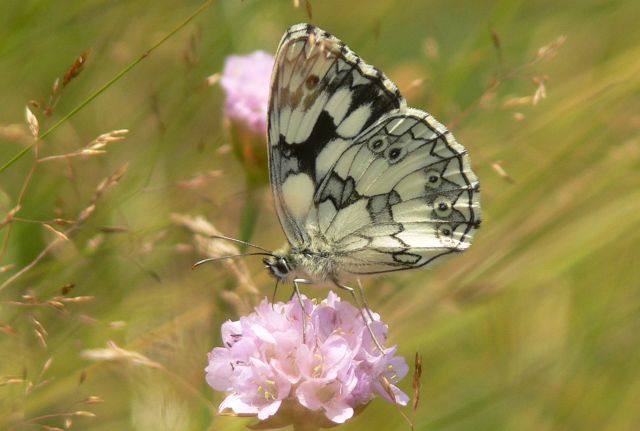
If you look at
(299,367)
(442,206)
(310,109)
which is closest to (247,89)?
(310,109)

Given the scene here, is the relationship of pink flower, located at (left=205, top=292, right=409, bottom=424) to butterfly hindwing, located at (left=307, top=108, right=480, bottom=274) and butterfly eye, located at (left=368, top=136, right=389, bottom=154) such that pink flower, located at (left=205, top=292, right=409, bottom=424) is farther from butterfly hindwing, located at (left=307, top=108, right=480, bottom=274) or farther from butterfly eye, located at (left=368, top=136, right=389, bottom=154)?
butterfly eye, located at (left=368, top=136, right=389, bottom=154)

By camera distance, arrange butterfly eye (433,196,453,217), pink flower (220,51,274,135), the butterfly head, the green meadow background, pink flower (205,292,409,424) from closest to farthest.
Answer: pink flower (205,292,409,424) < the butterfly head < butterfly eye (433,196,453,217) < the green meadow background < pink flower (220,51,274,135)

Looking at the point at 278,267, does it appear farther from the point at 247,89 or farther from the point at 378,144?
the point at 247,89

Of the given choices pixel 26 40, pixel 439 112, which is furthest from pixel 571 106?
pixel 26 40

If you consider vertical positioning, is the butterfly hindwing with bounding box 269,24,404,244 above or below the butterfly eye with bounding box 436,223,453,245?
above

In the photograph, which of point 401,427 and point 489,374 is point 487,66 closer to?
point 489,374

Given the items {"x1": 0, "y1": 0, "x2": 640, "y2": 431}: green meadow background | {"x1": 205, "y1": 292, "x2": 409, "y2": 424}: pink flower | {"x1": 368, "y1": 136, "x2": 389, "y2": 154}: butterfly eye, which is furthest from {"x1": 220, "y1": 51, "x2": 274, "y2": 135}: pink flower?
{"x1": 205, "y1": 292, "x2": 409, "y2": 424}: pink flower
